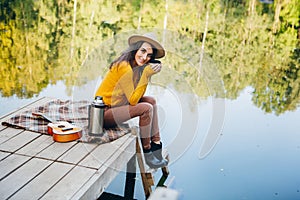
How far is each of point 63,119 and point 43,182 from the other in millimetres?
798

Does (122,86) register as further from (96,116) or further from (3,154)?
(3,154)

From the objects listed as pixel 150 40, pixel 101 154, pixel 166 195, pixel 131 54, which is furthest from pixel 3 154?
pixel 166 195

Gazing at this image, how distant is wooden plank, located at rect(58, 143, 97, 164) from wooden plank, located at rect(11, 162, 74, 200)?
0.19ft

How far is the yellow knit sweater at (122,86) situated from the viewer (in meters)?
2.36

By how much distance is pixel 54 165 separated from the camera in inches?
78.3

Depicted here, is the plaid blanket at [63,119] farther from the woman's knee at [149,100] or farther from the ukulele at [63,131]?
the woman's knee at [149,100]

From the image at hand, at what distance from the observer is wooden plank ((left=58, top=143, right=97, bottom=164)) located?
206 centimetres

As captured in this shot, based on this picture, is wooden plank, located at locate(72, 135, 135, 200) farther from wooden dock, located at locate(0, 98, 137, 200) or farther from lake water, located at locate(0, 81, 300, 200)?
lake water, located at locate(0, 81, 300, 200)

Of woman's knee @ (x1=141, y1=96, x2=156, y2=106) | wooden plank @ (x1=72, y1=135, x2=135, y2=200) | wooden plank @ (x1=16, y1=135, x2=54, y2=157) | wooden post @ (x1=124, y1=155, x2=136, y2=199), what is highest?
woman's knee @ (x1=141, y1=96, x2=156, y2=106)

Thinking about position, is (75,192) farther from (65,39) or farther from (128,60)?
(65,39)

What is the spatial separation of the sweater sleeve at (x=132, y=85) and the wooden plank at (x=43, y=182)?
61 cm

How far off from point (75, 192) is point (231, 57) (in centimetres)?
568

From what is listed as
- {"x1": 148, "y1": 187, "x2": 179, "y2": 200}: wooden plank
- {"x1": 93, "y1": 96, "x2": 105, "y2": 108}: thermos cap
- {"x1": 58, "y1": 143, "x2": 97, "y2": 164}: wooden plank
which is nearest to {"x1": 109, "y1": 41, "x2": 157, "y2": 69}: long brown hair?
{"x1": 93, "y1": 96, "x2": 105, "y2": 108}: thermos cap

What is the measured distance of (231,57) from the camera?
702cm
